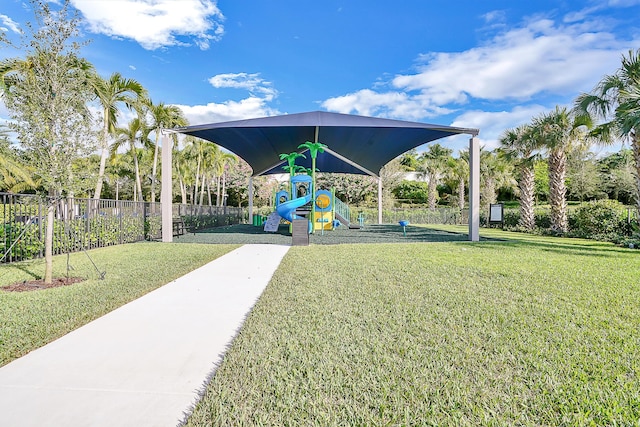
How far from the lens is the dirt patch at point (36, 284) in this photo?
456 centimetres

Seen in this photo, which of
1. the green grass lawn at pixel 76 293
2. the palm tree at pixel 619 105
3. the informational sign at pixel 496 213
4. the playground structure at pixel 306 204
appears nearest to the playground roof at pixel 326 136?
the playground structure at pixel 306 204

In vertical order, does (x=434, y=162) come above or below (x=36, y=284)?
above

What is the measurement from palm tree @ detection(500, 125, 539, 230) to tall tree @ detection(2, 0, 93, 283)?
17.8 m

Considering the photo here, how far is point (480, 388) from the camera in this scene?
2008 millimetres

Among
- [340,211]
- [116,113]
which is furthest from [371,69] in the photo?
[116,113]

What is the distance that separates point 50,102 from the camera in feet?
15.9

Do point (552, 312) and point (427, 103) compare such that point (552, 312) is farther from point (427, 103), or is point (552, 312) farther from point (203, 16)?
point (427, 103)

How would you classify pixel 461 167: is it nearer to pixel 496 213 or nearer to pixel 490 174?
pixel 490 174

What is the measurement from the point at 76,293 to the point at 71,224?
4790 mm

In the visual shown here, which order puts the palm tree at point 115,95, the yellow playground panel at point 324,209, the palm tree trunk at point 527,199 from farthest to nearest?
the yellow playground panel at point 324,209 → the palm tree trunk at point 527,199 → the palm tree at point 115,95

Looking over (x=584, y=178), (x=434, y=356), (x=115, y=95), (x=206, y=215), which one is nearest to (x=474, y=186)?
(x=434, y=356)

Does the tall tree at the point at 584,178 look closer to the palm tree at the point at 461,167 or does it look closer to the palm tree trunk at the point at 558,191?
the palm tree at the point at 461,167

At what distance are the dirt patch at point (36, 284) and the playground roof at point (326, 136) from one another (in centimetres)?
694

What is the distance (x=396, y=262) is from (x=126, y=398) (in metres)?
5.52
